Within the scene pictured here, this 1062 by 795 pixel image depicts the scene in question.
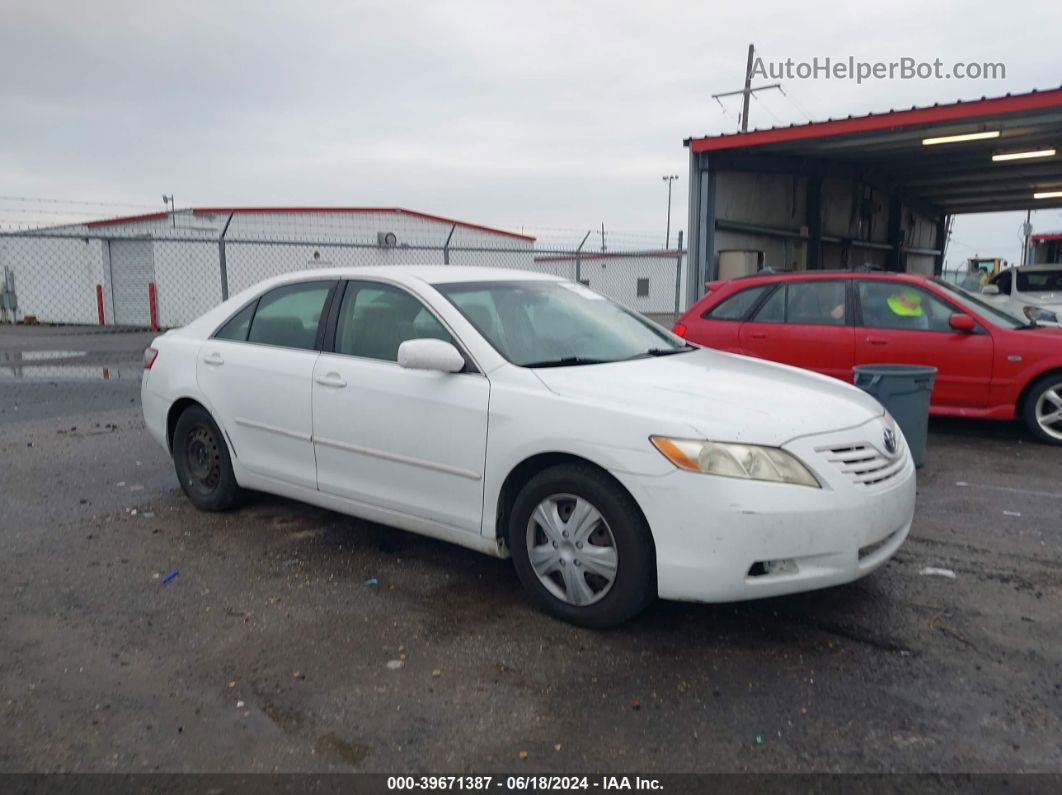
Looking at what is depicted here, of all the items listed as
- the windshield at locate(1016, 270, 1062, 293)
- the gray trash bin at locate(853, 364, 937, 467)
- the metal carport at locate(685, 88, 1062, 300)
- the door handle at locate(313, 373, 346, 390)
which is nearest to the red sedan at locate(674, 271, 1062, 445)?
the gray trash bin at locate(853, 364, 937, 467)

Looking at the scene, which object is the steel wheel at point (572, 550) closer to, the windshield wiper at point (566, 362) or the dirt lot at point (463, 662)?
the dirt lot at point (463, 662)

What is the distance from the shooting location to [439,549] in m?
4.55

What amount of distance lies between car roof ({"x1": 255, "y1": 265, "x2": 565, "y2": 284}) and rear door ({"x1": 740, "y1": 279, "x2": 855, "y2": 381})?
12.4 ft

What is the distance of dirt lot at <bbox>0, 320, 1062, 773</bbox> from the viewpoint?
2654mm

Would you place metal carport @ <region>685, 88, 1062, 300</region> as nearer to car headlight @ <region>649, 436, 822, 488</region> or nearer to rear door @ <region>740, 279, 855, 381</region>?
rear door @ <region>740, 279, 855, 381</region>

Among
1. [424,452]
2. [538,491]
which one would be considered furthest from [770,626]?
[424,452]

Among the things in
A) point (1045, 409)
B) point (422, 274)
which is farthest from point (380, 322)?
point (1045, 409)

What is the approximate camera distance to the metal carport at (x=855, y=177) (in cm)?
1239

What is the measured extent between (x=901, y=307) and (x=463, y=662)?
19.4 feet

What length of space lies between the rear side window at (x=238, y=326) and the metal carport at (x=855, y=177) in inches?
381

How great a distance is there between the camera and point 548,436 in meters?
3.44

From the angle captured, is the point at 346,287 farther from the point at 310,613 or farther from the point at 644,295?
the point at 644,295

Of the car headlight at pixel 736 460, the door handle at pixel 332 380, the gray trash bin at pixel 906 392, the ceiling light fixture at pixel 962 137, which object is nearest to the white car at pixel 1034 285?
the ceiling light fixture at pixel 962 137

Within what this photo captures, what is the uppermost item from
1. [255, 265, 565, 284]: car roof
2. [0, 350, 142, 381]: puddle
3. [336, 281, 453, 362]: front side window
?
[255, 265, 565, 284]: car roof
